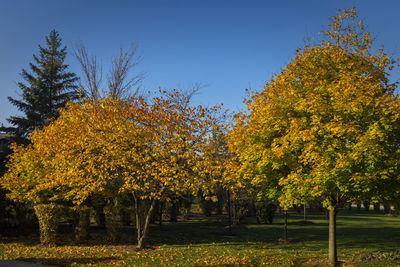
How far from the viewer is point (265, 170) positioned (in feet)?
36.9

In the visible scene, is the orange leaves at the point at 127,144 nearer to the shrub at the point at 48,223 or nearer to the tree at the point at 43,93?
the shrub at the point at 48,223

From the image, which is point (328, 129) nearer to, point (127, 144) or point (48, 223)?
point (127, 144)

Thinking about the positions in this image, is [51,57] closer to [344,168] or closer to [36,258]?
[36,258]

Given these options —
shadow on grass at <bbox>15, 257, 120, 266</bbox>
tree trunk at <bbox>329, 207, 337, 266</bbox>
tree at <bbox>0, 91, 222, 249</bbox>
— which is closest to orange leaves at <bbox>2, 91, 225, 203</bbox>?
tree at <bbox>0, 91, 222, 249</bbox>

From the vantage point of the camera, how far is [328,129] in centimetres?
923

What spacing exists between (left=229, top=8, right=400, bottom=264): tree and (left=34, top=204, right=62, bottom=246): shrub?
11.4 meters

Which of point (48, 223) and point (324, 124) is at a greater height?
point (324, 124)

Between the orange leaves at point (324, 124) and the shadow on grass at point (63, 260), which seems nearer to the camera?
the orange leaves at point (324, 124)

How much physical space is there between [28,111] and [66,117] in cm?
1731

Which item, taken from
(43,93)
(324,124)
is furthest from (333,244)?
(43,93)

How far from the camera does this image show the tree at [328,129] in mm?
9055

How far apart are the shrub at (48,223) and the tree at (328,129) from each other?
11.4 metres

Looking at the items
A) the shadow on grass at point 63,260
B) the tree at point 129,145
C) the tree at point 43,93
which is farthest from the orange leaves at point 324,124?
the tree at point 43,93

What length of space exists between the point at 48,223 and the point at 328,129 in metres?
15.3
